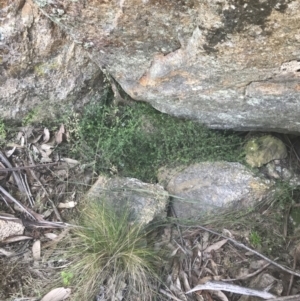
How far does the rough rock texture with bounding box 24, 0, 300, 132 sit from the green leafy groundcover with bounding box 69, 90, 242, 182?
0.47ft

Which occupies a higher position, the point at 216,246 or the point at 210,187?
the point at 210,187

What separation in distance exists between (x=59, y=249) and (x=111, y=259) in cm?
31

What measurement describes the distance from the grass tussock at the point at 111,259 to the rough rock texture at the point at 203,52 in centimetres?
76

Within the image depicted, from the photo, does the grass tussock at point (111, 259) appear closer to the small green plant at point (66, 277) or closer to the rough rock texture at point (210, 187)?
the small green plant at point (66, 277)

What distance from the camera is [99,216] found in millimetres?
2502

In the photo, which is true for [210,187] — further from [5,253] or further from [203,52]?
[5,253]

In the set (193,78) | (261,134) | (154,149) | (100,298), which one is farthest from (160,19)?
(100,298)

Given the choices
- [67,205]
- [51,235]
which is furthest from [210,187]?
[51,235]

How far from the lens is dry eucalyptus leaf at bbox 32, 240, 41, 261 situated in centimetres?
250

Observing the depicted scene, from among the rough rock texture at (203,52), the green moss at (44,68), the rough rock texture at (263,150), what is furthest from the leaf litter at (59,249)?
the rough rock texture at (203,52)

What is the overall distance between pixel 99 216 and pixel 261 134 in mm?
1159

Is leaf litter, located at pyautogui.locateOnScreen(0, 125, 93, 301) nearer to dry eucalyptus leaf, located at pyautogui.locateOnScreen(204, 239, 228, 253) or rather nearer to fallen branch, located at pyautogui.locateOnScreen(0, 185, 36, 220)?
fallen branch, located at pyautogui.locateOnScreen(0, 185, 36, 220)

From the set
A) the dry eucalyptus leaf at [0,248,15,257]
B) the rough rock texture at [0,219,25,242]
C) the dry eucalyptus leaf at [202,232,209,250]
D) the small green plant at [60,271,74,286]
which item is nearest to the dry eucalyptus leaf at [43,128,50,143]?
the rough rock texture at [0,219,25,242]

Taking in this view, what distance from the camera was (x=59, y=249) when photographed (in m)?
2.52
